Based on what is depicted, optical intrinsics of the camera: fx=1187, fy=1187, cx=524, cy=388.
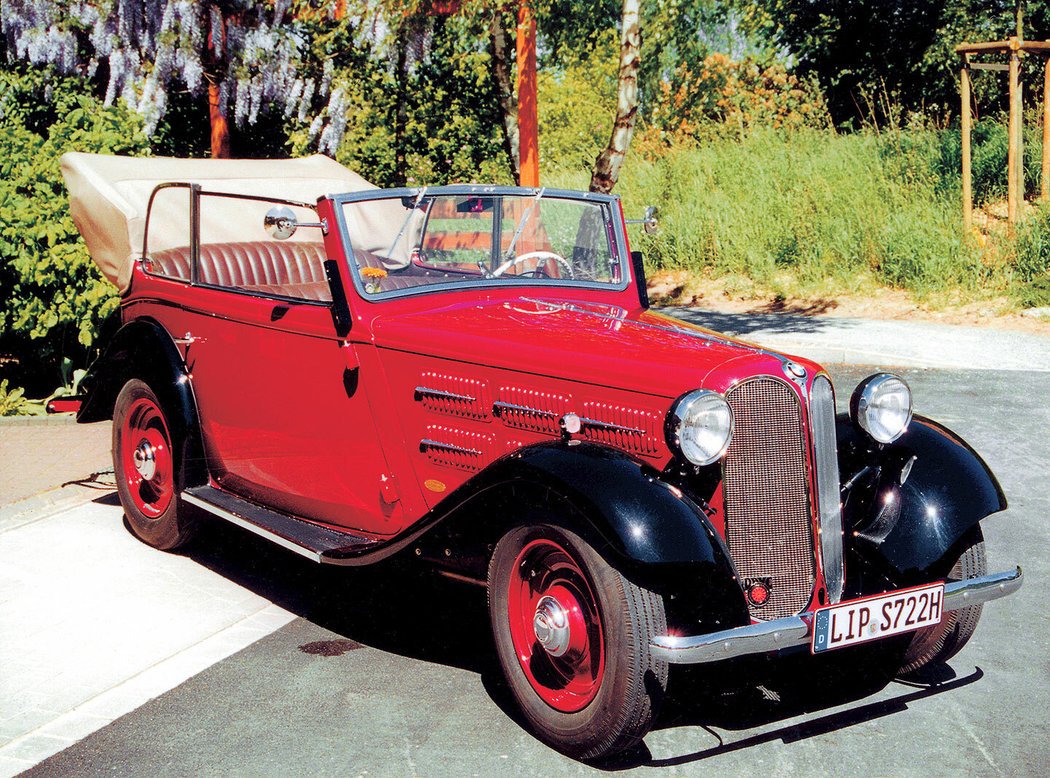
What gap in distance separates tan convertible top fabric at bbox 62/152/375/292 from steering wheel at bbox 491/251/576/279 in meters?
1.91

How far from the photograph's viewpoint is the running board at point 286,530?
4.54 m

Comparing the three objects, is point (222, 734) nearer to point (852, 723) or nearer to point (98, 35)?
point (852, 723)

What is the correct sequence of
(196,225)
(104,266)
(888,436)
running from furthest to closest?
(104,266), (196,225), (888,436)

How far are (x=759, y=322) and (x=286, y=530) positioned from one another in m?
9.46

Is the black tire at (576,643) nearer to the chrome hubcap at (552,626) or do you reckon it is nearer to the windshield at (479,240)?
A: the chrome hubcap at (552,626)

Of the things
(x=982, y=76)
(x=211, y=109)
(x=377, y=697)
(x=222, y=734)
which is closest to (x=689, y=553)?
(x=377, y=697)

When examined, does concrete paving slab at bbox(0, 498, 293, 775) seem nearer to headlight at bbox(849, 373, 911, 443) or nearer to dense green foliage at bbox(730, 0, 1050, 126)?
headlight at bbox(849, 373, 911, 443)

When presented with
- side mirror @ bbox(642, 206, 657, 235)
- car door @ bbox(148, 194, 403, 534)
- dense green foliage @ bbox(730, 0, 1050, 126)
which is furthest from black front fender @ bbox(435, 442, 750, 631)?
dense green foliage @ bbox(730, 0, 1050, 126)

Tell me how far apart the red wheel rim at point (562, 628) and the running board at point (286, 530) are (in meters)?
0.72

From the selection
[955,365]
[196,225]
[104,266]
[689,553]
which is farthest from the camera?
[955,365]

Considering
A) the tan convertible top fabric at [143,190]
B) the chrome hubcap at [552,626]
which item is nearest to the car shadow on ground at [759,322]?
the tan convertible top fabric at [143,190]

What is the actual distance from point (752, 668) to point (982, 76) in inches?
784

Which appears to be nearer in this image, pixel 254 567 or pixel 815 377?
pixel 815 377

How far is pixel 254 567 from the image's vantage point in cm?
578
